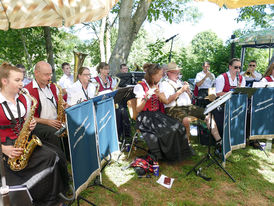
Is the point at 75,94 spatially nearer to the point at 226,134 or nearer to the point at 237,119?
the point at 226,134

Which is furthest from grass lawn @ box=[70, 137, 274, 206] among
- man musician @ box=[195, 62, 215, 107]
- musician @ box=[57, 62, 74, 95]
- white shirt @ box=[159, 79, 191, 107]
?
musician @ box=[57, 62, 74, 95]

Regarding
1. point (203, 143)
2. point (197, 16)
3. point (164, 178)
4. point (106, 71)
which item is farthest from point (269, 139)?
point (197, 16)

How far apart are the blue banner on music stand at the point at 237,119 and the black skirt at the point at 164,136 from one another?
35.2 inches

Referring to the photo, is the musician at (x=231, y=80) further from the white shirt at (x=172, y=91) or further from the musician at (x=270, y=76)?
the white shirt at (x=172, y=91)

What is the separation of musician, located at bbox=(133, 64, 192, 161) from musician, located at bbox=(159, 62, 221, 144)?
0.26 m

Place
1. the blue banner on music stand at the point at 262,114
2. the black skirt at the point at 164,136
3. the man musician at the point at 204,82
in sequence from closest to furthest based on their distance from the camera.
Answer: the black skirt at the point at 164,136 < the blue banner on music stand at the point at 262,114 < the man musician at the point at 204,82

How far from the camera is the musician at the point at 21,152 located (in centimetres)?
231

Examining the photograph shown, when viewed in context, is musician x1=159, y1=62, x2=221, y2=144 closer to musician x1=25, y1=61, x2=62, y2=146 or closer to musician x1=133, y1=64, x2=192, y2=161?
musician x1=133, y1=64, x2=192, y2=161

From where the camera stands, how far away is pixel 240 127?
13.3ft

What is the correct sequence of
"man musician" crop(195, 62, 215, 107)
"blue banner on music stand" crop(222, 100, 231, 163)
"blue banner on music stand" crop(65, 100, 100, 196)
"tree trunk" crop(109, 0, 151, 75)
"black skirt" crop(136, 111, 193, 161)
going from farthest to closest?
1. "tree trunk" crop(109, 0, 151, 75)
2. "man musician" crop(195, 62, 215, 107)
3. "black skirt" crop(136, 111, 193, 161)
4. "blue banner on music stand" crop(222, 100, 231, 163)
5. "blue banner on music stand" crop(65, 100, 100, 196)

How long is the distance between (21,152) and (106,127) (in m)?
1.27

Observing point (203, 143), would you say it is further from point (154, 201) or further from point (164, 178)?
point (154, 201)

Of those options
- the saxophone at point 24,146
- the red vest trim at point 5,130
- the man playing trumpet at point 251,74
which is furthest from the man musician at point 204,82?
the red vest trim at point 5,130

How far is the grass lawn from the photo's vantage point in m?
2.96
